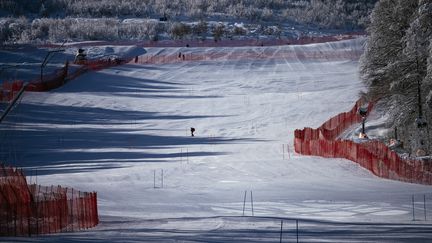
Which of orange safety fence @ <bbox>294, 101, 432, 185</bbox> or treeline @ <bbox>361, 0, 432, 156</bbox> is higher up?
treeline @ <bbox>361, 0, 432, 156</bbox>

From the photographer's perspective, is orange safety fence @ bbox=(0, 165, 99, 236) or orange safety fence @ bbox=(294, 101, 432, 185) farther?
orange safety fence @ bbox=(294, 101, 432, 185)

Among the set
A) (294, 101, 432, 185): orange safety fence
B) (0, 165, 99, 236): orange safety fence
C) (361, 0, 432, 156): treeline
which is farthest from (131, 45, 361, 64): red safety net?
(0, 165, 99, 236): orange safety fence

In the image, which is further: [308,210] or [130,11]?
[130,11]

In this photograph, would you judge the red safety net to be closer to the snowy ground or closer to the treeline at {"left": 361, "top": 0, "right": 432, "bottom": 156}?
the snowy ground

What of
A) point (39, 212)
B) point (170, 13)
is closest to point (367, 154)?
point (39, 212)

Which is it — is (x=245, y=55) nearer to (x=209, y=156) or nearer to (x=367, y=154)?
(x=209, y=156)

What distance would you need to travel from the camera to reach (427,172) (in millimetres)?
31031

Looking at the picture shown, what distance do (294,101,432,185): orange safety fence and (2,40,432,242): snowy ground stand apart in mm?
833

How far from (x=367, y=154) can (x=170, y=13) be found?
133m

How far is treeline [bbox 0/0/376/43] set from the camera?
137 metres

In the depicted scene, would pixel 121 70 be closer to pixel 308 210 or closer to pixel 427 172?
pixel 427 172

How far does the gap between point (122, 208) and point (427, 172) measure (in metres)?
13.1

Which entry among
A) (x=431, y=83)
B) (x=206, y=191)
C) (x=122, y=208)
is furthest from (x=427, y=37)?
(x=122, y=208)

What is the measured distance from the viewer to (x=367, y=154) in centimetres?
3378
